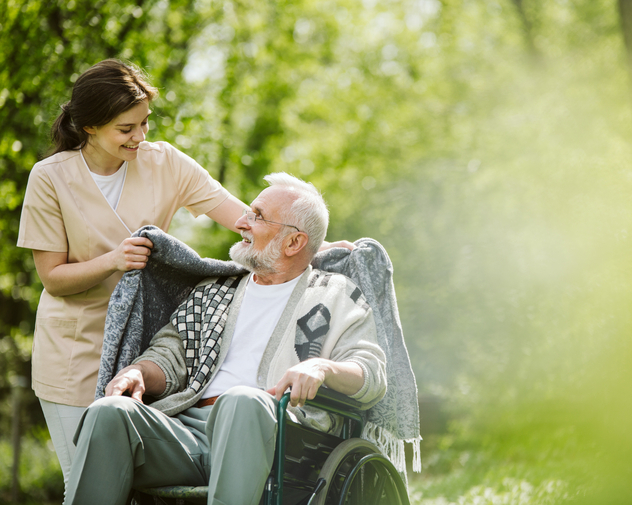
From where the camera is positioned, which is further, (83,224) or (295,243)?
(295,243)

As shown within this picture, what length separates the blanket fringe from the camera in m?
2.29

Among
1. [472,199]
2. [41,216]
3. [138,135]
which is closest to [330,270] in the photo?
[138,135]

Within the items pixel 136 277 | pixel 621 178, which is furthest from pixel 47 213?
pixel 621 178

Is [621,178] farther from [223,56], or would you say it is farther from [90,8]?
[223,56]

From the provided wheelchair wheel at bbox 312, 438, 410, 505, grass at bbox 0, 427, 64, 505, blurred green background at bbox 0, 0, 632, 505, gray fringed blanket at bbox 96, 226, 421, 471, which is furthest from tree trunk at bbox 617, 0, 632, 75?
grass at bbox 0, 427, 64, 505

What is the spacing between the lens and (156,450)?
1902 mm

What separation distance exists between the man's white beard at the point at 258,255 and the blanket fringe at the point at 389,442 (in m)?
0.69

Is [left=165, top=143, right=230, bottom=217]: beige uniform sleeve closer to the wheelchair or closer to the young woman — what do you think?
the young woman

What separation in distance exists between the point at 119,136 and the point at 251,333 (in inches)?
32.9

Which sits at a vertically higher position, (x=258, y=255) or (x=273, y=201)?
(x=273, y=201)

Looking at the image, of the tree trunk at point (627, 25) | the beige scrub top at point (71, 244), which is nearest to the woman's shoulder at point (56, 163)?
the beige scrub top at point (71, 244)

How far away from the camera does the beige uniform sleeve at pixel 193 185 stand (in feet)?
8.20

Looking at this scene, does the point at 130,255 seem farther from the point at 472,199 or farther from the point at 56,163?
the point at 472,199

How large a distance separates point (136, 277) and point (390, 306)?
92cm
